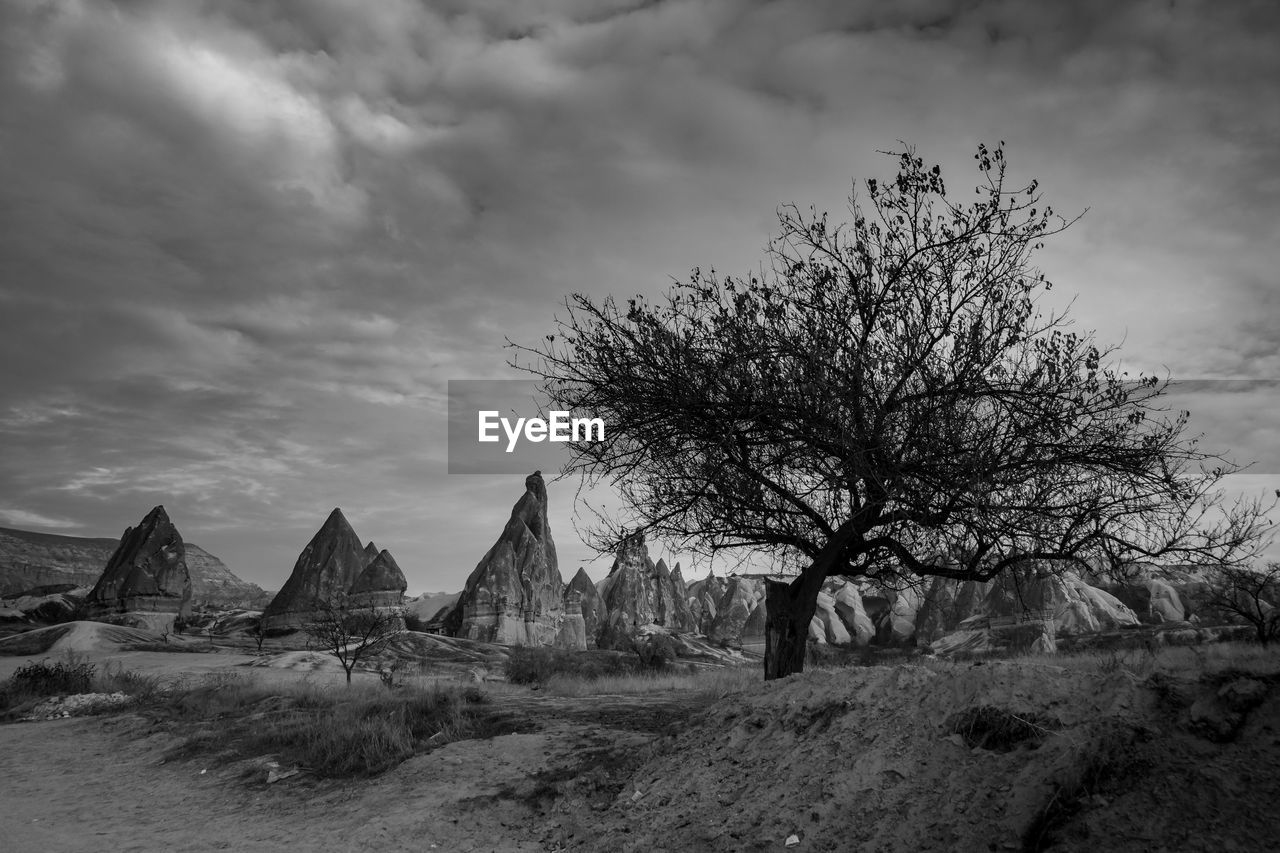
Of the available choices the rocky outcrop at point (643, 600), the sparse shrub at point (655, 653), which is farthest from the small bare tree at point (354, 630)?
the rocky outcrop at point (643, 600)

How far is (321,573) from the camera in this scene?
2334 inches

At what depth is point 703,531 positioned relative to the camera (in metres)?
11.3

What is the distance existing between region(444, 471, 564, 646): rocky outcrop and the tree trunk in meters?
42.6

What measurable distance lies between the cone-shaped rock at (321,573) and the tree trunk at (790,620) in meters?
50.4

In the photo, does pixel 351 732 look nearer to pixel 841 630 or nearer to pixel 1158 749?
pixel 1158 749

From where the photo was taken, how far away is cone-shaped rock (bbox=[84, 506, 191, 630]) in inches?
2233

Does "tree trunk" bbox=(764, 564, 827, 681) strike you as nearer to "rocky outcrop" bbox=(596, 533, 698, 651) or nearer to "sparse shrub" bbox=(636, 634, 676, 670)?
"sparse shrub" bbox=(636, 634, 676, 670)

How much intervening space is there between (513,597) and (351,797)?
2016 inches

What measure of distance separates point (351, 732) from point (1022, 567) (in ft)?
32.1

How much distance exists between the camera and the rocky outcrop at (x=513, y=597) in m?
57.2

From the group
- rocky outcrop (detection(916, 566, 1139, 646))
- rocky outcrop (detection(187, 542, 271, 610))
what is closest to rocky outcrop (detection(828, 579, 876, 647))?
rocky outcrop (detection(916, 566, 1139, 646))

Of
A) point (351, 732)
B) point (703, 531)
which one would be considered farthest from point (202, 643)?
point (703, 531)

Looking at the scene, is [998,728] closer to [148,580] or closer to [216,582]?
[148,580]

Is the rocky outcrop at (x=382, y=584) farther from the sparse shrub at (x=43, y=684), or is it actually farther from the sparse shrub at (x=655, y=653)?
the sparse shrub at (x=43, y=684)
